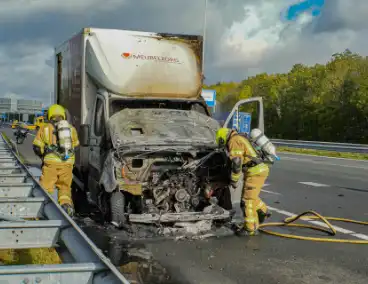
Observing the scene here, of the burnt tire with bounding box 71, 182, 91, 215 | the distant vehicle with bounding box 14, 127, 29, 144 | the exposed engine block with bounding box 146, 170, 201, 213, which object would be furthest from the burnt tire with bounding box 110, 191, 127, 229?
the distant vehicle with bounding box 14, 127, 29, 144

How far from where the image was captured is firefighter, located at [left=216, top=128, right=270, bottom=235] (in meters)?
7.19

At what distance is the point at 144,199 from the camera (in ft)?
24.0

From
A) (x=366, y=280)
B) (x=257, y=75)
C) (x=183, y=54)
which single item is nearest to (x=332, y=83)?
(x=257, y=75)

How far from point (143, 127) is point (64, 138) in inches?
47.2

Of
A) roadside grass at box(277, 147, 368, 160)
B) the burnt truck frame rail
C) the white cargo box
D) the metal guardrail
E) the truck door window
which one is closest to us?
the burnt truck frame rail

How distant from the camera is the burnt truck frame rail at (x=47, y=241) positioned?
2.38 meters

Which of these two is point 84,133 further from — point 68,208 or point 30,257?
point 30,257

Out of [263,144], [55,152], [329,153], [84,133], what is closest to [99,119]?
[84,133]

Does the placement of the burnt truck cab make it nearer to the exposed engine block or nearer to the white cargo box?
the exposed engine block

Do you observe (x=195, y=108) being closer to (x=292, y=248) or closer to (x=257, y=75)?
(x=292, y=248)

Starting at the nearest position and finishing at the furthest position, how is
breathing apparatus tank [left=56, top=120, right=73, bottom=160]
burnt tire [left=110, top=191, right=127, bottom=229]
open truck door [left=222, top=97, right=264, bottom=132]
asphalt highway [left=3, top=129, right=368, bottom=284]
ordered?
asphalt highway [left=3, top=129, right=368, bottom=284]
burnt tire [left=110, top=191, right=127, bottom=229]
breathing apparatus tank [left=56, top=120, right=73, bottom=160]
open truck door [left=222, top=97, right=264, bottom=132]

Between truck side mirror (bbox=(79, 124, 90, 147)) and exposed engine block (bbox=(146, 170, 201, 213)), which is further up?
truck side mirror (bbox=(79, 124, 90, 147))

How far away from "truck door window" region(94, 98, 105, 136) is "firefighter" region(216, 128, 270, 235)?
2.02m

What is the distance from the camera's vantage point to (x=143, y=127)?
25.3 feet
